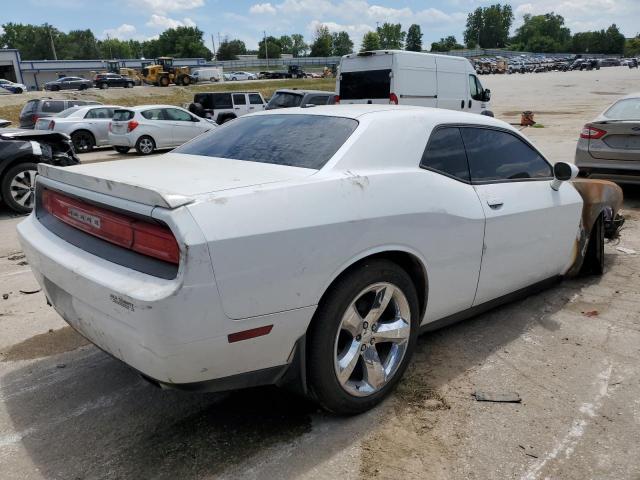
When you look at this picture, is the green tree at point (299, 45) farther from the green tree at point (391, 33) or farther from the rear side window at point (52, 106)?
the rear side window at point (52, 106)

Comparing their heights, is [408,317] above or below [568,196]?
below

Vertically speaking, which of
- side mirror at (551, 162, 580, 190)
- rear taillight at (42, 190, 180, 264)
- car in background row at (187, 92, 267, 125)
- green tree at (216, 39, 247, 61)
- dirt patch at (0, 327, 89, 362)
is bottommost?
dirt patch at (0, 327, 89, 362)

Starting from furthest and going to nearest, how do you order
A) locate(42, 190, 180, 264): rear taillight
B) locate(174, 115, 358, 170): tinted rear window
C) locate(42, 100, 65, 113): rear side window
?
1. locate(42, 100, 65, 113): rear side window
2. locate(174, 115, 358, 170): tinted rear window
3. locate(42, 190, 180, 264): rear taillight

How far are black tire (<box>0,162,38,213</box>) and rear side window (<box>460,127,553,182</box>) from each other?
22.8 feet

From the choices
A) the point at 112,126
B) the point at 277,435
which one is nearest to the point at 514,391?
the point at 277,435

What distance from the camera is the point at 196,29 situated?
472ft

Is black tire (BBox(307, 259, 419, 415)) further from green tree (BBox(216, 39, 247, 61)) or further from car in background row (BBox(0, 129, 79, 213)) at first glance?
green tree (BBox(216, 39, 247, 61))

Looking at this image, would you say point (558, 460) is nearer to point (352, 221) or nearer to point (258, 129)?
point (352, 221)

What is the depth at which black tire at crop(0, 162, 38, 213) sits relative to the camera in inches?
318

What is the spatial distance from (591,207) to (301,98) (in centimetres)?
1312

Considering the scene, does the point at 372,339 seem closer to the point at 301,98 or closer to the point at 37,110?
the point at 301,98

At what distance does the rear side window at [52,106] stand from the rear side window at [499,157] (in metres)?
20.1

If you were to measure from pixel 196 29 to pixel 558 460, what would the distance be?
156m

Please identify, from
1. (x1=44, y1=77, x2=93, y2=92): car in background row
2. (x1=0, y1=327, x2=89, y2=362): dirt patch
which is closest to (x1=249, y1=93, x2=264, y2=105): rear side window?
(x1=0, y1=327, x2=89, y2=362): dirt patch
